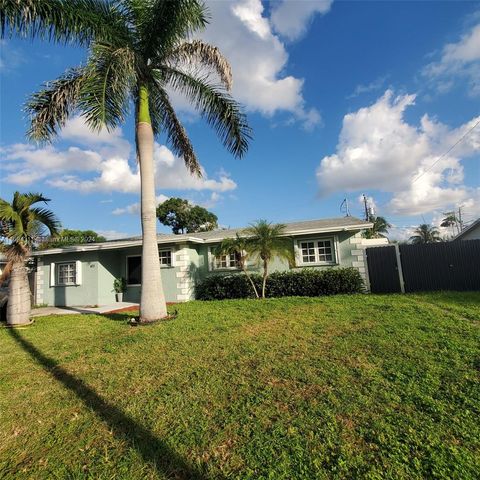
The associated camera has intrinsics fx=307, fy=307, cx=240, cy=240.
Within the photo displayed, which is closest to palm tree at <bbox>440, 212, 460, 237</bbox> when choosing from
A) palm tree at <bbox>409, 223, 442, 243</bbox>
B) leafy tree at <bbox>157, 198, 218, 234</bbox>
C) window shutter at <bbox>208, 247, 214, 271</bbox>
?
palm tree at <bbox>409, 223, 442, 243</bbox>

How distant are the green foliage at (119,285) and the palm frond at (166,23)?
10006 millimetres

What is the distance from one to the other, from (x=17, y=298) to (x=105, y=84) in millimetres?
6959

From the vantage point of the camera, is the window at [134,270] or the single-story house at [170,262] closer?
the single-story house at [170,262]

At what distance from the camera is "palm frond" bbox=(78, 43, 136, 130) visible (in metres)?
6.94

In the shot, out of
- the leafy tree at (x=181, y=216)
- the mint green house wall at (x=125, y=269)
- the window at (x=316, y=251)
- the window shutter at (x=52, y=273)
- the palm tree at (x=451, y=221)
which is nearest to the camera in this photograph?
the mint green house wall at (x=125, y=269)

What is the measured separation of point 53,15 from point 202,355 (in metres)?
8.38

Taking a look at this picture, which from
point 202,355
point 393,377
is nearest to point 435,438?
point 393,377

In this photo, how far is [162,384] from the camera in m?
4.30

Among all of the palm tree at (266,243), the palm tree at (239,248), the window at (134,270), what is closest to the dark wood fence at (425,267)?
the palm tree at (266,243)

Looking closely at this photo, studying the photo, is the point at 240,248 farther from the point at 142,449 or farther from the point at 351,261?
the point at 142,449

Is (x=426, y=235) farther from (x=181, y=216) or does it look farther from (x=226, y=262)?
(x=226, y=262)

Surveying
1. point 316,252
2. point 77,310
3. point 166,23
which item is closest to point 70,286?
Result: point 77,310

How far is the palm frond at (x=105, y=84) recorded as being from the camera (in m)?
6.94

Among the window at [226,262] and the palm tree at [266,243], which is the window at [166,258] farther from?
the palm tree at [266,243]
